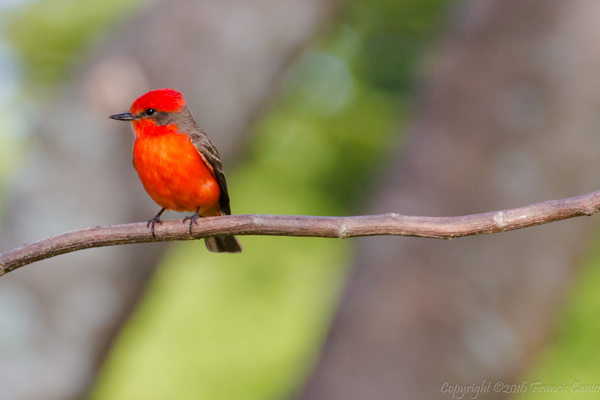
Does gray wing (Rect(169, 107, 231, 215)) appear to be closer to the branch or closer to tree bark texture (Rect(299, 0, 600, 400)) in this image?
the branch

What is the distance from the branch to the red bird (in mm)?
1169

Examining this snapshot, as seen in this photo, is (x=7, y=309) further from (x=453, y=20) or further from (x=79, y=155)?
(x=453, y=20)

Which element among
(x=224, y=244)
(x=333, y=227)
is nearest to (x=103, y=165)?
(x=224, y=244)

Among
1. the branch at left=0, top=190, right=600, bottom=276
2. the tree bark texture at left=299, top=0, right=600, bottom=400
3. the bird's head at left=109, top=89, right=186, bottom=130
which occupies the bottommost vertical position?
the tree bark texture at left=299, top=0, right=600, bottom=400

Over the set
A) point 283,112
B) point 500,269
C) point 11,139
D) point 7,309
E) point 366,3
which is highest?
point 366,3

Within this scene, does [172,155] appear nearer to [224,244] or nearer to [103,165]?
[224,244]

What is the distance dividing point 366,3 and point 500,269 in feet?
14.9

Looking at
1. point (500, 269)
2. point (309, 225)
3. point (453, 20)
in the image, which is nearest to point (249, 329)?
point (500, 269)

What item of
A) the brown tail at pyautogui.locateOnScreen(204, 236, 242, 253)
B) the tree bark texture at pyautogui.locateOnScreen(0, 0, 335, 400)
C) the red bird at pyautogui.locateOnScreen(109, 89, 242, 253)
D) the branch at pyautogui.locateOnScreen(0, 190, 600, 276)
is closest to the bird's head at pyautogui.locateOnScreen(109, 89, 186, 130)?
the red bird at pyautogui.locateOnScreen(109, 89, 242, 253)

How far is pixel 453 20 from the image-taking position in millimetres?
7691

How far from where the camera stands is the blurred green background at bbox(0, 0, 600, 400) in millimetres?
7355

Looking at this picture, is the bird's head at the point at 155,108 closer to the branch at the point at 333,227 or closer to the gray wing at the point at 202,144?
the gray wing at the point at 202,144

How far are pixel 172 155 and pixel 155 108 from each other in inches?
13.6

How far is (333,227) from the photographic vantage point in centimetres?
268
